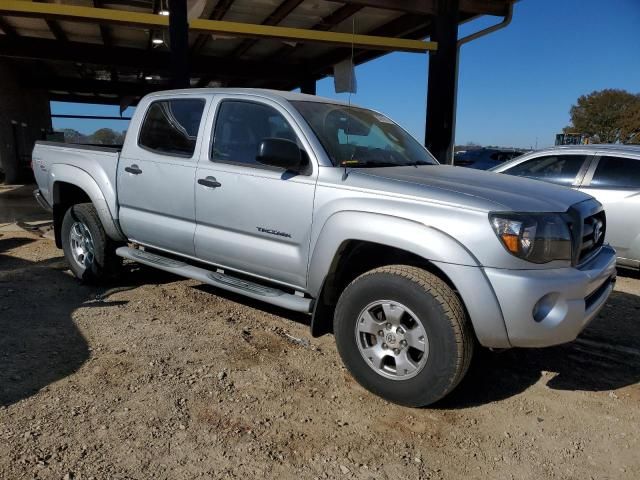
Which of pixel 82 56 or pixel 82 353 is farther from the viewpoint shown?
pixel 82 56

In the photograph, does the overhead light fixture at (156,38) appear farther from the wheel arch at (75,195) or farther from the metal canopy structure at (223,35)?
the wheel arch at (75,195)

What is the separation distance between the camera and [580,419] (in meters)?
3.03

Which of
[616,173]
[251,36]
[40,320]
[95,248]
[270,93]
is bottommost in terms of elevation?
[40,320]

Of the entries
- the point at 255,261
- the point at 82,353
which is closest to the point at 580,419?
the point at 255,261

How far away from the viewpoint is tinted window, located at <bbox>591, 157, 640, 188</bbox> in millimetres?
6030

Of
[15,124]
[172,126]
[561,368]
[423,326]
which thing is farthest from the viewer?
[15,124]

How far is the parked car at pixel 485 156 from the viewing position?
528 inches

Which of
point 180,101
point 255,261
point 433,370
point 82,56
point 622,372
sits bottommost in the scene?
point 622,372

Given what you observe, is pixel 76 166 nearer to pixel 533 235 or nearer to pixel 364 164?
pixel 364 164

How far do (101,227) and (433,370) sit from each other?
11.8ft

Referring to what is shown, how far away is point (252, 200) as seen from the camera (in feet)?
12.0

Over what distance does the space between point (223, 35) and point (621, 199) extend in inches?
273

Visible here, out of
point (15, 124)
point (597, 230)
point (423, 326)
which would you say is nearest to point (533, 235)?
point (423, 326)

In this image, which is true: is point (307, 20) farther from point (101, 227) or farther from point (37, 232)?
point (101, 227)
